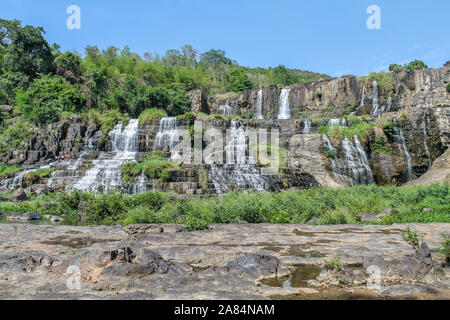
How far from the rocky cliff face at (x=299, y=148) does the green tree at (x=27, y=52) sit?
12.0 meters

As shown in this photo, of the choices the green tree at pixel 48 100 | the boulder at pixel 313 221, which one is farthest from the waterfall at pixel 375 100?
the green tree at pixel 48 100

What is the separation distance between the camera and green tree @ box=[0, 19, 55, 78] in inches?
1485

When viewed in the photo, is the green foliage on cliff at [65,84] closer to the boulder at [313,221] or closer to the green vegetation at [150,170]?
the green vegetation at [150,170]

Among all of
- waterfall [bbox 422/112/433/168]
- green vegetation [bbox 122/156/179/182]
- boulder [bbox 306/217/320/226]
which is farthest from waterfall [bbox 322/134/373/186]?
boulder [bbox 306/217/320/226]

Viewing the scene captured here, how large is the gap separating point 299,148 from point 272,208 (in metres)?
15.3

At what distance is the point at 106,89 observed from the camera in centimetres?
4328

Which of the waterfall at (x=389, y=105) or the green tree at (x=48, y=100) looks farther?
the waterfall at (x=389, y=105)

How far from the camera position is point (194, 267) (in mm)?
5020

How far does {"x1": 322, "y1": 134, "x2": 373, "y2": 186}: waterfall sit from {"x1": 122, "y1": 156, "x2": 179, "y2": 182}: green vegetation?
11779 millimetres

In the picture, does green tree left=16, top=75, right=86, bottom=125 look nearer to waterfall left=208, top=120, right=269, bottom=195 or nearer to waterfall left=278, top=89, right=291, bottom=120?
waterfall left=208, top=120, right=269, bottom=195

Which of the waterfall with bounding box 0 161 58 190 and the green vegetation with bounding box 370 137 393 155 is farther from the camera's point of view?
the green vegetation with bounding box 370 137 393 155

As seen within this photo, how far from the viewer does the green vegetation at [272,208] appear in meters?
10.8

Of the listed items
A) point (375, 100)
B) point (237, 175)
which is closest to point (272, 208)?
point (237, 175)
